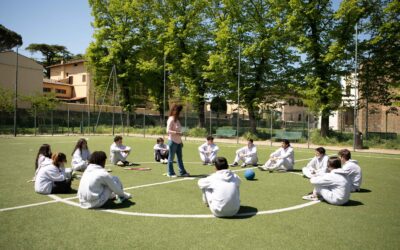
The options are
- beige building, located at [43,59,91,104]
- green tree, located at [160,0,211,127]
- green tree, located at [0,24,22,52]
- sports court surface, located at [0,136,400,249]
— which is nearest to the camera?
sports court surface, located at [0,136,400,249]

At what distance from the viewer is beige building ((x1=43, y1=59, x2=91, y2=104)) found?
2461 inches

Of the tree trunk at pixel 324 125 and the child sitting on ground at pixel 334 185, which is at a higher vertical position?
the tree trunk at pixel 324 125

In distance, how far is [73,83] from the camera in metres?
66.4

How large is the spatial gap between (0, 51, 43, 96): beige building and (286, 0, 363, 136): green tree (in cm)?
3512

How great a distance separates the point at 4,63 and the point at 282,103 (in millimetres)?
38763

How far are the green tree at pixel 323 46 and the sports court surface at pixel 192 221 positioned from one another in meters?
18.5

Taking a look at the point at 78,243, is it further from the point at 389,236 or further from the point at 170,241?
the point at 389,236

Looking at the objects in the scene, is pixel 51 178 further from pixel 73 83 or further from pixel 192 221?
pixel 73 83

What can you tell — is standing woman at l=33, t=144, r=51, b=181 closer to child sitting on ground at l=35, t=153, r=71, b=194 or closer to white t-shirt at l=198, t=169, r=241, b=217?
child sitting on ground at l=35, t=153, r=71, b=194

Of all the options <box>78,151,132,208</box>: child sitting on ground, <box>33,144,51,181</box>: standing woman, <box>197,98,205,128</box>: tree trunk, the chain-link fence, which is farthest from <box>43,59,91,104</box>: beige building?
<box>78,151,132,208</box>: child sitting on ground

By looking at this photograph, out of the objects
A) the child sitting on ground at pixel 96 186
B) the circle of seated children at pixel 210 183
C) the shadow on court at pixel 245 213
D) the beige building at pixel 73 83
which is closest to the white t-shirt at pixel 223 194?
the circle of seated children at pixel 210 183

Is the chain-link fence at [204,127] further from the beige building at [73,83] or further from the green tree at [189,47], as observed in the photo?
the beige building at [73,83]

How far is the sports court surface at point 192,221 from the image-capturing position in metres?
5.05

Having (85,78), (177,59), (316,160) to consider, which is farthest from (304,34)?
(85,78)
